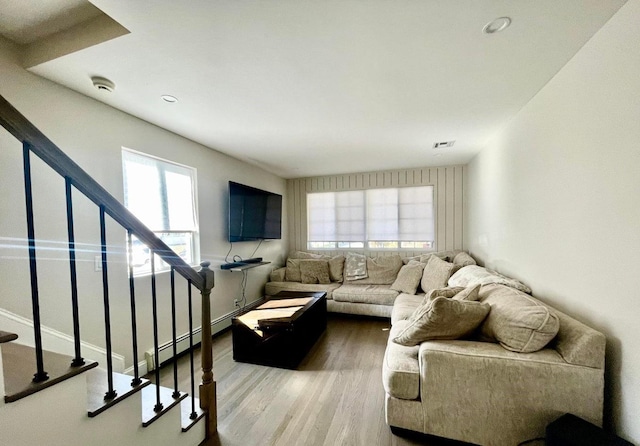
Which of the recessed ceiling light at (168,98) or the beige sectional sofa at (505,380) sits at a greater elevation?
the recessed ceiling light at (168,98)

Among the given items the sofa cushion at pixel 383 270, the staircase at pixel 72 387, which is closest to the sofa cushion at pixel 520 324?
the staircase at pixel 72 387

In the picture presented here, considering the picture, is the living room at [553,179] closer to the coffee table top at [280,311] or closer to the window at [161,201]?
the window at [161,201]

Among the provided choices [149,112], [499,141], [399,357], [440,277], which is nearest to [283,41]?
[149,112]

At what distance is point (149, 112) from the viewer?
89.5 inches

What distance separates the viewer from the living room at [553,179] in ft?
4.10

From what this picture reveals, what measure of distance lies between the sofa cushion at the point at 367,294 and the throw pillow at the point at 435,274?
463 millimetres

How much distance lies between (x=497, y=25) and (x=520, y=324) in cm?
167

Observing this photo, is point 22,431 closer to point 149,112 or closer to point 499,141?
point 149,112

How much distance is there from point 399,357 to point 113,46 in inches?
105

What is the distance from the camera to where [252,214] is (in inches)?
151

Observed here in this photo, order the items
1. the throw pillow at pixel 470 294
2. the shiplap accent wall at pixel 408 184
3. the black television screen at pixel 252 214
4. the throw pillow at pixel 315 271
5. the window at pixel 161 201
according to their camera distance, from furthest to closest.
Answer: the throw pillow at pixel 315 271 < the shiplap accent wall at pixel 408 184 < the black television screen at pixel 252 214 < the window at pixel 161 201 < the throw pillow at pixel 470 294

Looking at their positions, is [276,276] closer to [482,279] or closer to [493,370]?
[482,279]

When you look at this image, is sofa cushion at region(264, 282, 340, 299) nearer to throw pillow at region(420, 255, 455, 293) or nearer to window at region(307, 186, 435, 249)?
window at region(307, 186, 435, 249)

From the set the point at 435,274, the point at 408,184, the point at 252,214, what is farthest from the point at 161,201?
the point at 408,184
